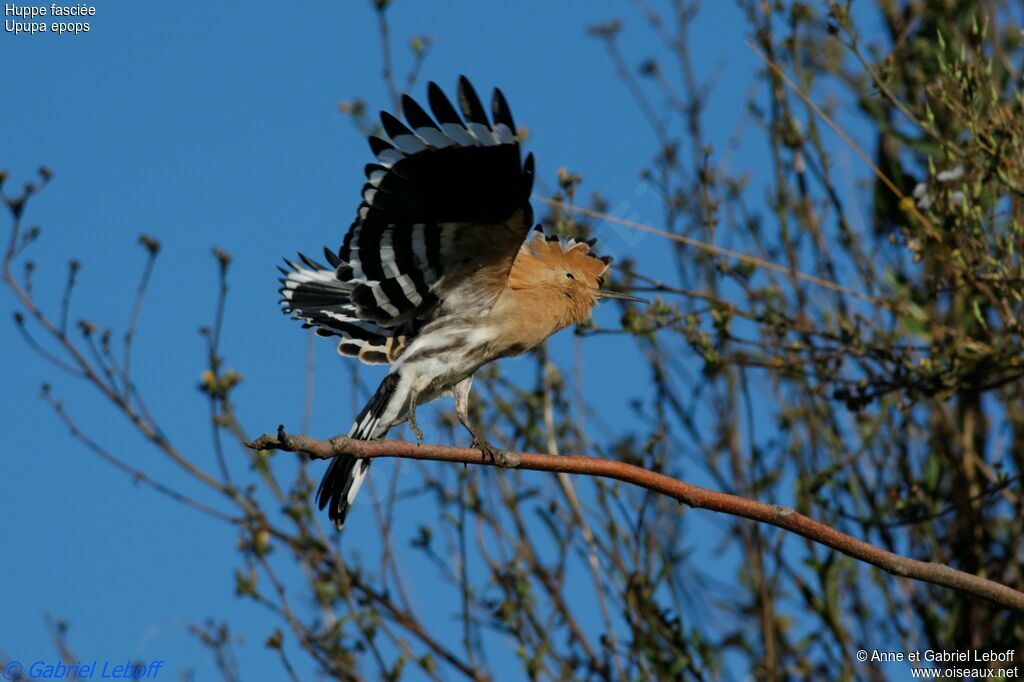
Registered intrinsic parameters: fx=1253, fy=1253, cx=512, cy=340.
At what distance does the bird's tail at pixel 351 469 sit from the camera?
3.67 meters

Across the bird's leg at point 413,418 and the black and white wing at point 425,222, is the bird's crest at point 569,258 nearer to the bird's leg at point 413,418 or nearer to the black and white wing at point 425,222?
the black and white wing at point 425,222

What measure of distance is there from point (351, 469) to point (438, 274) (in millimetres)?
632

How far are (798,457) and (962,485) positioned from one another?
20.5 inches

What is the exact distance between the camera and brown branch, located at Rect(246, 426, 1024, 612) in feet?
8.05

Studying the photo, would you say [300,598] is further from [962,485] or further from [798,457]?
[962,485]

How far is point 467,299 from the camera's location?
3717 millimetres

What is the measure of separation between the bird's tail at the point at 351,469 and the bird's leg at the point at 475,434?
0.75 feet

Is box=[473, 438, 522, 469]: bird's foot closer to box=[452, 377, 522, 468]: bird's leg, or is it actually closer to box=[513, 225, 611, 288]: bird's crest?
box=[452, 377, 522, 468]: bird's leg

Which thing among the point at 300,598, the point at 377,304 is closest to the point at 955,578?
the point at 377,304

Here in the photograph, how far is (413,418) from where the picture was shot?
3557 millimetres

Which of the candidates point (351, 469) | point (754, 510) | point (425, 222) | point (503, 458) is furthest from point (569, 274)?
point (754, 510)

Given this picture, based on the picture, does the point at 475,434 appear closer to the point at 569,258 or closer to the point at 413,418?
the point at 413,418

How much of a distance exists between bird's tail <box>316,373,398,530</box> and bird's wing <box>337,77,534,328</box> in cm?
23

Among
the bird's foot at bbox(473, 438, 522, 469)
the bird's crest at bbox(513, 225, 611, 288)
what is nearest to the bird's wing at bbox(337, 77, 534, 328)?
the bird's crest at bbox(513, 225, 611, 288)
